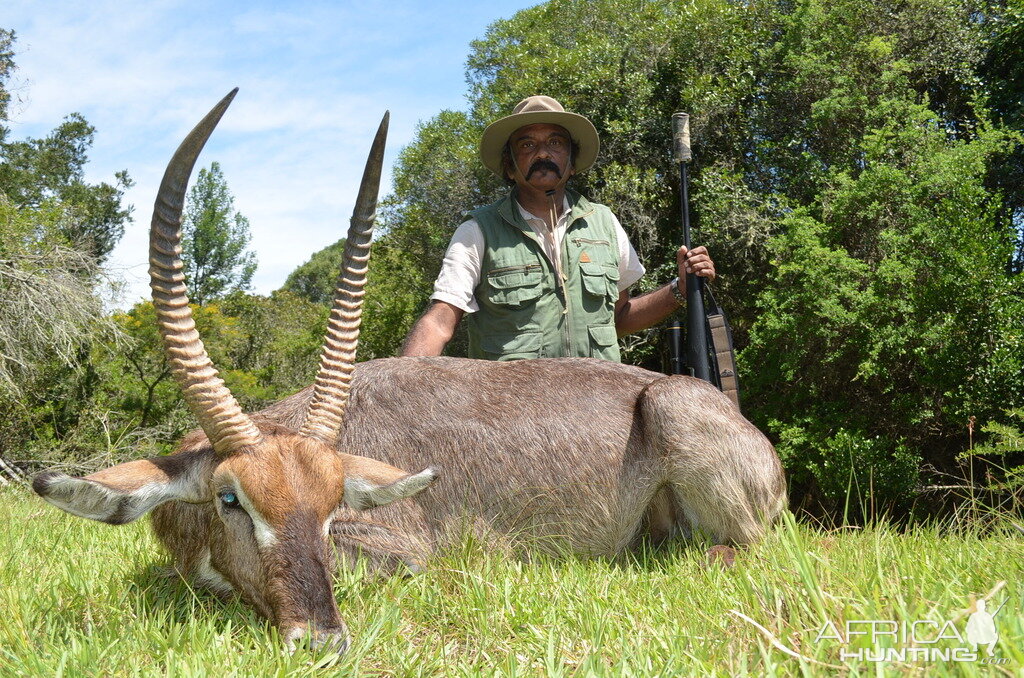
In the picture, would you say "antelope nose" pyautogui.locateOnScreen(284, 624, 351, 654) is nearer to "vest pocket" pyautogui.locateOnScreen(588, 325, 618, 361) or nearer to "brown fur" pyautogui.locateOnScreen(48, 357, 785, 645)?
"brown fur" pyautogui.locateOnScreen(48, 357, 785, 645)

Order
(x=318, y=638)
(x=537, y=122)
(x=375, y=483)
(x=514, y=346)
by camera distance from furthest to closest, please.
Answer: (x=537, y=122) < (x=514, y=346) < (x=375, y=483) < (x=318, y=638)

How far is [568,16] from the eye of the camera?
19938 millimetres

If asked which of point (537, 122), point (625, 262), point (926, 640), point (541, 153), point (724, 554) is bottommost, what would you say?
point (724, 554)

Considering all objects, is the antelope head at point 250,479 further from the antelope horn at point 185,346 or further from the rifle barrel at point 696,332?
the rifle barrel at point 696,332

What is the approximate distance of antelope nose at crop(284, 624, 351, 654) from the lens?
8.12 ft

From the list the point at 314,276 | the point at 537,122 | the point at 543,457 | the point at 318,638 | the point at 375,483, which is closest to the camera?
the point at 318,638

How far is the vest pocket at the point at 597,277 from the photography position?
227 inches

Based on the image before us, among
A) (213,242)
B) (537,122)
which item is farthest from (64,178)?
(537,122)

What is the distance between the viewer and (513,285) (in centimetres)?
562

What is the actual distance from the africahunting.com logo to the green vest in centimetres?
355

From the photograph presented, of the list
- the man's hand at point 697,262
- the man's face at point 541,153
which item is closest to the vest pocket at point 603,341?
the man's hand at point 697,262

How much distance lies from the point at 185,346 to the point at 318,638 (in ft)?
3.83

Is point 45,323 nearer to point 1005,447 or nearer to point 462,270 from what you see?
point 462,270

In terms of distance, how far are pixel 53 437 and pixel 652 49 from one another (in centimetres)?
1267
